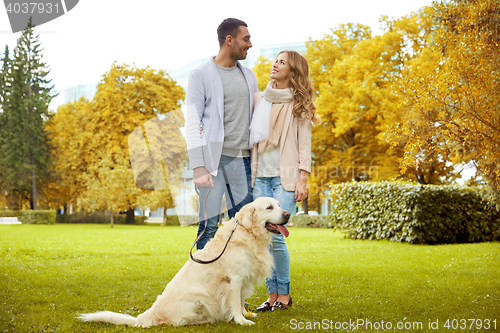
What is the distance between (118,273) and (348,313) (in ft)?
15.1

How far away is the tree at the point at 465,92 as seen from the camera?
7938 millimetres

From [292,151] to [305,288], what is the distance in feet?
8.37

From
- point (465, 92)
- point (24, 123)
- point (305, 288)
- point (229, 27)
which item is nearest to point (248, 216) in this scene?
point (229, 27)

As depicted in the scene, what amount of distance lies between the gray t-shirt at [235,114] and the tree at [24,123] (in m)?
36.9

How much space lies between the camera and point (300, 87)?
4.55 m

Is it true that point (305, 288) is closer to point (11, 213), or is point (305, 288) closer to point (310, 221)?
point (310, 221)

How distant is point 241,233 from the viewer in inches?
157

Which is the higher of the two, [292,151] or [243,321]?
[292,151]


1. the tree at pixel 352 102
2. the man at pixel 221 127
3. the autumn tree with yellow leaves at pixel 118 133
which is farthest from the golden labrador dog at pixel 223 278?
the autumn tree with yellow leaves at pixel 118 133

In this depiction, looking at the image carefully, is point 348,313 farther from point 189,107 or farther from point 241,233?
point 189,107

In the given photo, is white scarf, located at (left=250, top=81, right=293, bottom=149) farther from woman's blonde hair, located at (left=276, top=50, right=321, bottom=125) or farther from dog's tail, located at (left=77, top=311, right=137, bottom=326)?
dog's tail, located at (left=77, top=311, right=137, bottom=326)

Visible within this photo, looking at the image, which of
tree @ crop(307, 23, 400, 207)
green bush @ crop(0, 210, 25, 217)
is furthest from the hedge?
tree @ crop(307, 23, 400, 207)

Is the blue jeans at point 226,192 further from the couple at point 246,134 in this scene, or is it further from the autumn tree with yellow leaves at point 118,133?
the autumn tree with yellow leaves at point 118,133

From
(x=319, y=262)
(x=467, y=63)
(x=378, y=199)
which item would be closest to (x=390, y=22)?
(x=378, y=199)
